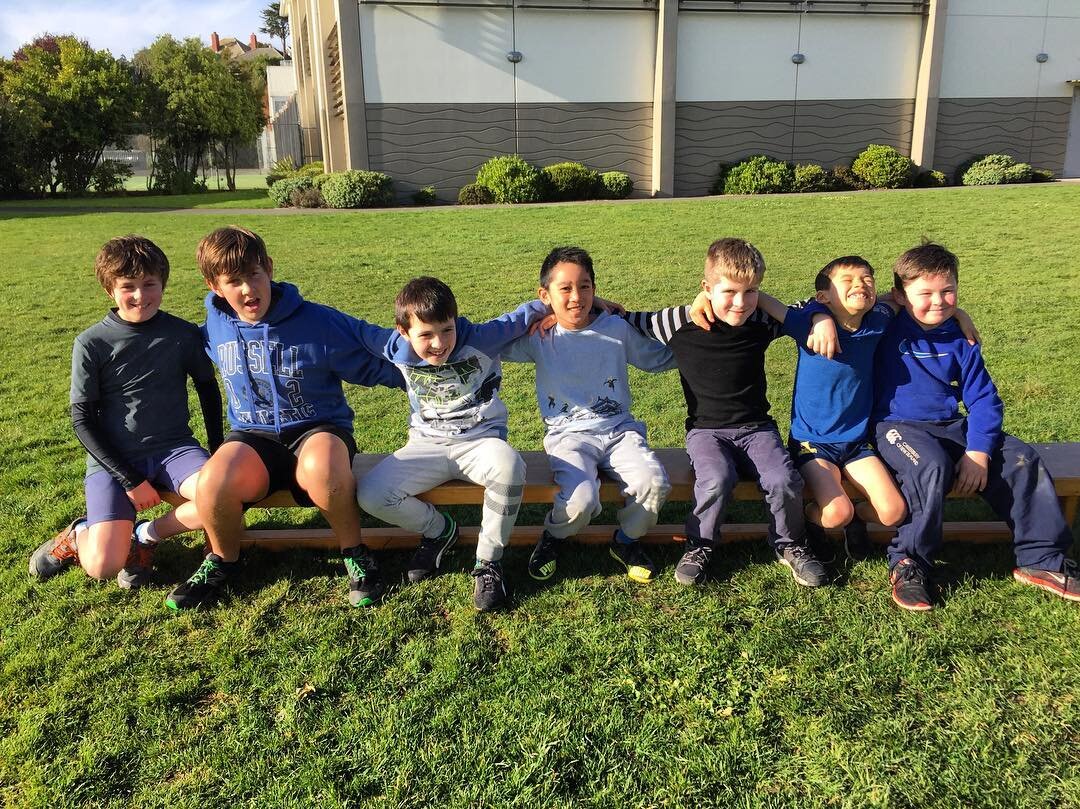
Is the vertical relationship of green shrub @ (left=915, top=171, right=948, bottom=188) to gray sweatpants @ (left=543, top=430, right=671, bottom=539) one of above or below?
above

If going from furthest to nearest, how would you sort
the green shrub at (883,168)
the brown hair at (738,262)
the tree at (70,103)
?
the tree at (70,103) < the green shrub at (883,168) < the brown hair at (738,262)

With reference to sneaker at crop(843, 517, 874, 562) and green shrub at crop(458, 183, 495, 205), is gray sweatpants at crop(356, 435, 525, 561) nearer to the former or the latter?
sneaker at crop(843, 517, 874, 562)

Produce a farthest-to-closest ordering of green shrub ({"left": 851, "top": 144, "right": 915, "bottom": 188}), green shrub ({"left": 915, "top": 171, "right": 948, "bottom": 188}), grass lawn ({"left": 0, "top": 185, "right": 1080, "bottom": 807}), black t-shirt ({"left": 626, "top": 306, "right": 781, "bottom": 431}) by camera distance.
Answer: green shrub ({"left": 915, "top": 171, "right": 948, "bottom": 188})
green shrub ({"left": 851, "top": 144, "right": 915, "bottom": 188})
black t-shirt ({"left": 626, "top": 306, "right": 781, "bottom": 431})
grass lawn ({"left": 0, "top": 185, "right": 1080, "bottom": 807})

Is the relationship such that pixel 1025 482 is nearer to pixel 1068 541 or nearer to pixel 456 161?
pixel 1068 541

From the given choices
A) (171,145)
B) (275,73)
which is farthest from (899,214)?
(275,73)

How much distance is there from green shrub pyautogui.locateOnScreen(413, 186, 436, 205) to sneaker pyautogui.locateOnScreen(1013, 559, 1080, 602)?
63.6ft

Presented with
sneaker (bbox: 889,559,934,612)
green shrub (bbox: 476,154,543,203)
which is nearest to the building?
green shrub (bbox: 476,154,543,203)

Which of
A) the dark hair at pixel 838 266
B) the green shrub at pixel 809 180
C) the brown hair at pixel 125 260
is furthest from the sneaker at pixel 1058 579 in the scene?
the green shrub at pixel 809 180

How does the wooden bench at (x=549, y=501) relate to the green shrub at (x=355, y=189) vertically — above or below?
below

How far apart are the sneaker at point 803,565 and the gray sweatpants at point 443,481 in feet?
3.96

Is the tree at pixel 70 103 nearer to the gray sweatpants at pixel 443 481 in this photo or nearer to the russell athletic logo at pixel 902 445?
the gray sweatpants at pixel 443 481

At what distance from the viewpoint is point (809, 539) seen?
3502mm

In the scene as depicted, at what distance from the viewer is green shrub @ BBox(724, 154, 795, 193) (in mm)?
20047

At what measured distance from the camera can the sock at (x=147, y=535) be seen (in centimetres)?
345
